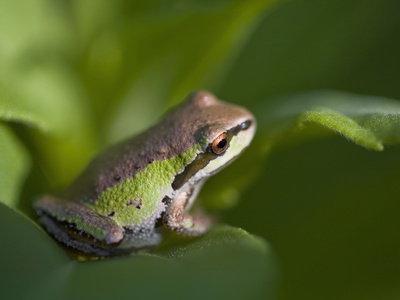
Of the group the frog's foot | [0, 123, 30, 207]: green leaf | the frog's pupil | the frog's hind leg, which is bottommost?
the frog's foot

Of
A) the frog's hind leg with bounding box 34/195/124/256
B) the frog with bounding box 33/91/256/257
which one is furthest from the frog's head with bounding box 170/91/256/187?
the frog's hind leg with bounding box 34/195/124/256

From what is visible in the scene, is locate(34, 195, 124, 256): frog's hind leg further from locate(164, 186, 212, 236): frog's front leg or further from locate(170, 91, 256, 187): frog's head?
locate(170, 91, 256, 187): frog's head

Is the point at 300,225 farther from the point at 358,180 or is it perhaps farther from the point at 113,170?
the point at 113,170

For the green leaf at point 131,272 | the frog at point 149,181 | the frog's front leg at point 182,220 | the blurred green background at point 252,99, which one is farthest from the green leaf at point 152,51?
the green leaf at point 131,272

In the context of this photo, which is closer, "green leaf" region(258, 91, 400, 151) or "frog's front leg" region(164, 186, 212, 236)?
"green leaf" region(258, 91, 400, 151)

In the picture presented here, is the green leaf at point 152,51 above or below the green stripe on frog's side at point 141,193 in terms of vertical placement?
above

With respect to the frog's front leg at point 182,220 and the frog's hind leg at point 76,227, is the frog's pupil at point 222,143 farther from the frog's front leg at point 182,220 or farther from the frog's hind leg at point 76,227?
the frog's hind leg at point 76,227

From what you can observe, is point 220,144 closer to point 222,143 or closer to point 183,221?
point 222,143

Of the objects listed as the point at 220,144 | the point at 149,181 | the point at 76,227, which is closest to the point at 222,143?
the point at 220,144
